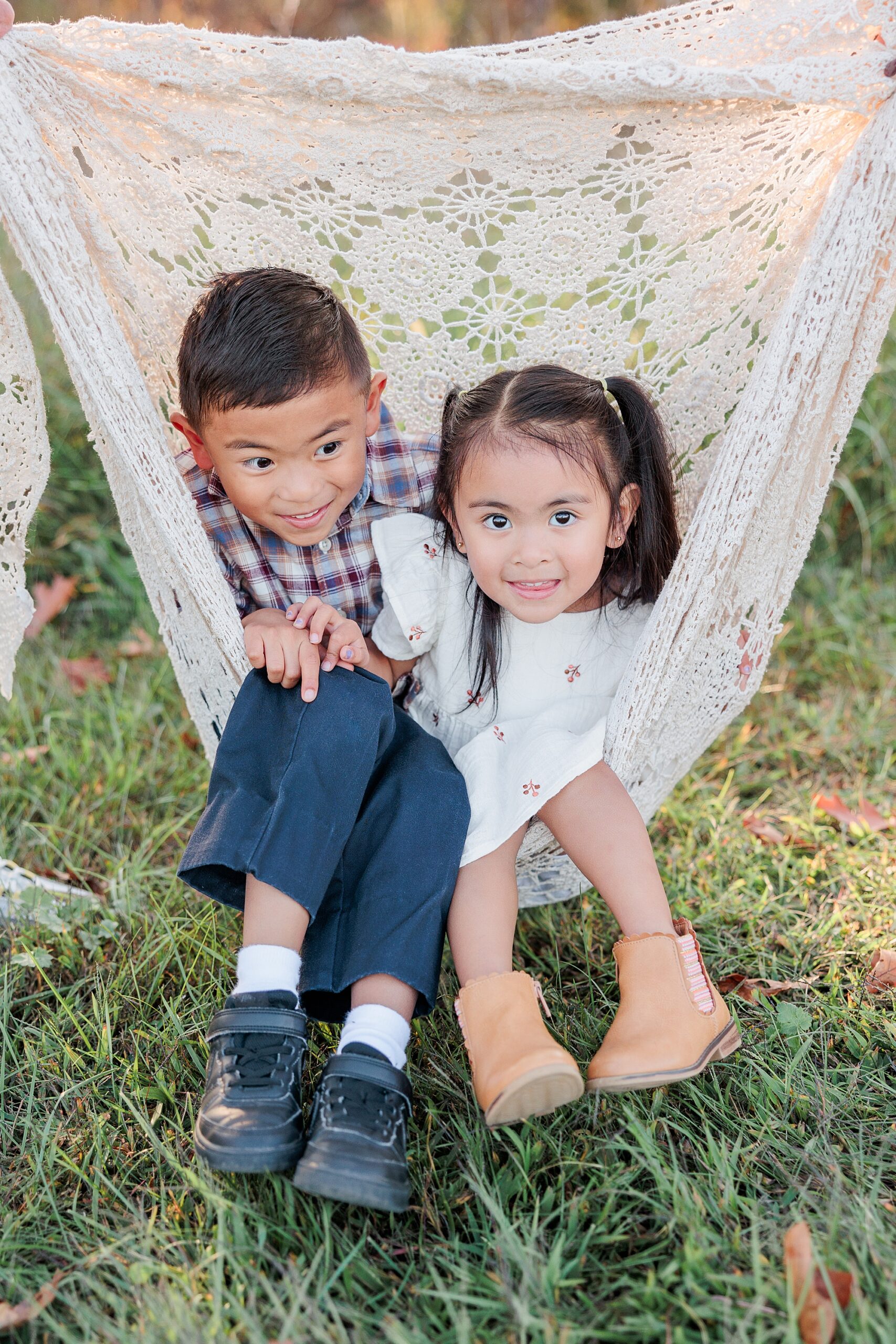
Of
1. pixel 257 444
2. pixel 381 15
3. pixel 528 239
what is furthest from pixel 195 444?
pixel 381 15

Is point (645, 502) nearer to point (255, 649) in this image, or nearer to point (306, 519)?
point (306, 519)

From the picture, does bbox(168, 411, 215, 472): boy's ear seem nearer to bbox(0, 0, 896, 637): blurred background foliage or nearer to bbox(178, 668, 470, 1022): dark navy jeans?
bbox(178, 668, 470, 1022): dark navy jeans

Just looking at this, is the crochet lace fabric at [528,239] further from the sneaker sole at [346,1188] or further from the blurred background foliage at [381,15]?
the blurred background foliage at [381,15]

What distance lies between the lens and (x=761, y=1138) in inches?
57.7

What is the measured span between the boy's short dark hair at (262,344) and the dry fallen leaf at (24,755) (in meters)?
1.03

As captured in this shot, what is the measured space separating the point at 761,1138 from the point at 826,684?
62.3 inches

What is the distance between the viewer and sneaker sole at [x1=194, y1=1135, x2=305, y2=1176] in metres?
1.35

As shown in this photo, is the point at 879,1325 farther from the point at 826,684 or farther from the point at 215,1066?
the point at 826,684

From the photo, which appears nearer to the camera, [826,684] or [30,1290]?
[30,1290]

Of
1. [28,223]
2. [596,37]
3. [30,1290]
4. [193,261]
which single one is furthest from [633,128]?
[30,1290]

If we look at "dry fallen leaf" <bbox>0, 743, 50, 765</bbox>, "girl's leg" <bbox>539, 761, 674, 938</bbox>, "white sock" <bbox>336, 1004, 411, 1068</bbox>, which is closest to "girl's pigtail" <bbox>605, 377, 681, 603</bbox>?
"girl's leg" <bbox>539, 761, 674, 938</bbox>

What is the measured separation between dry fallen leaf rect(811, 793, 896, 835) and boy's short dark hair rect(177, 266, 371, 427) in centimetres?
129

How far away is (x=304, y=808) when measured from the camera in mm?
1580

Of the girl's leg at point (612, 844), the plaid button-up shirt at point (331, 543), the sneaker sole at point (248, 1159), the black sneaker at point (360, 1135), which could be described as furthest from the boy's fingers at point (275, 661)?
the sneaker sole at point (248, 1159)
